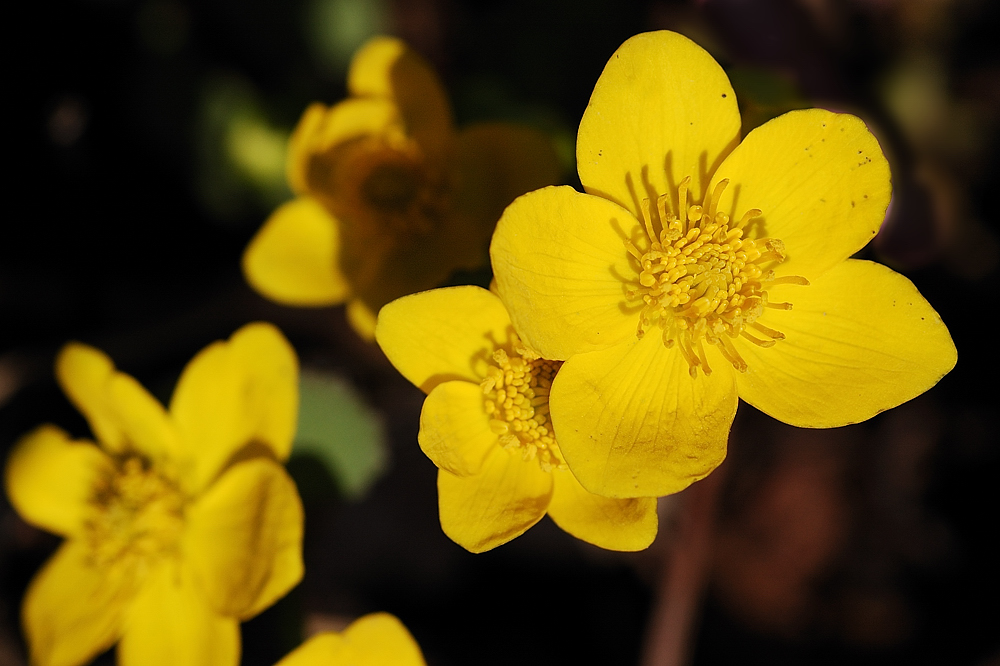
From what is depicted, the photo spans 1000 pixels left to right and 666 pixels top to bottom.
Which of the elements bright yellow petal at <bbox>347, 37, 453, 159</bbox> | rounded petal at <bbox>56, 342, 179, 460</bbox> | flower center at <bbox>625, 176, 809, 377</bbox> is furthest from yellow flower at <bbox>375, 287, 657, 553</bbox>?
rounded petal at <bbox>56, 342, 179, 460</bbox>

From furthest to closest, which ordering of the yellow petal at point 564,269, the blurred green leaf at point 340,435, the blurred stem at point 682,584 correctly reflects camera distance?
1. the blurred stem at point 682,584
2. the blurred green leaf at point 340,435
3. the yellow petal at point 564,269

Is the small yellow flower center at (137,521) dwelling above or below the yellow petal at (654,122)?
below

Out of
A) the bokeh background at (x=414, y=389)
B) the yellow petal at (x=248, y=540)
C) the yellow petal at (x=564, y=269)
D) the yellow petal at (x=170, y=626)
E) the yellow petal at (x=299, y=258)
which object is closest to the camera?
the yellow petal at (x=564, y=269)

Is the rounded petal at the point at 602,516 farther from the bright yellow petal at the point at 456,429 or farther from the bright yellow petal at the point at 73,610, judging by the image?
the bright yellow petal at the point at 73,610

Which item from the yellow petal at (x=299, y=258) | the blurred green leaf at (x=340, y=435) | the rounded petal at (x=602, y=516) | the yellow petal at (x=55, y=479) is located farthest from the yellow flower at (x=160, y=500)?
the rounded petal at (x=602, y=516)

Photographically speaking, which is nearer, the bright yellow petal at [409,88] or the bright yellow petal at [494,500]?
the bright yellow petal at [494,500]

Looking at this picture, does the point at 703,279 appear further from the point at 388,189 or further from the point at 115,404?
the point at 115,404

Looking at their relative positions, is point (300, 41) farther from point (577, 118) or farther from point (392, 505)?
point (392, 505)
